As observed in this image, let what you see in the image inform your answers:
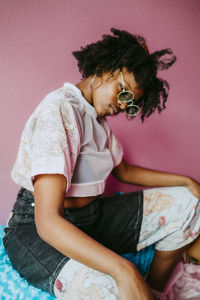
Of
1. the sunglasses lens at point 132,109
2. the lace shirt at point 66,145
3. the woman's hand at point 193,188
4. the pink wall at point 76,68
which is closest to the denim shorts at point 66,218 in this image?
the lace shirt at point 66,145

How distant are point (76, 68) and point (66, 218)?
910mm

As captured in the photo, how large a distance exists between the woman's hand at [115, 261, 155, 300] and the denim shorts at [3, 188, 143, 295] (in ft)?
0.72

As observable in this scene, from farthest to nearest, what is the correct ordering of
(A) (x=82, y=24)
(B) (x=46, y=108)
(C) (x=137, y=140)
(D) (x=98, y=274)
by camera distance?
(C) (x=137, y=140) → (A) (x=82, y=24) → (B) (x=46, y=108) → (D) (x=98, y=274)

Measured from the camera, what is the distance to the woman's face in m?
0.93

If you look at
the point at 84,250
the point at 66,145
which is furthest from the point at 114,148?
the point at 84,250

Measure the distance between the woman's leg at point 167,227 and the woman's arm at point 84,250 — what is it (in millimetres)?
514

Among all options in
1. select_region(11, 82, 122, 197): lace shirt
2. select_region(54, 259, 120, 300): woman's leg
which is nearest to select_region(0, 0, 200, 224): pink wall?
select_region(11, 82, 122, 197): lace shirt

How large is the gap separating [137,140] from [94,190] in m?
0.84

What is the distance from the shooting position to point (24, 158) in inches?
31.1

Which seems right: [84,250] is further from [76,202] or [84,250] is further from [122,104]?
[122,104]

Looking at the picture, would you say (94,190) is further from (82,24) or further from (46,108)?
(82,24)

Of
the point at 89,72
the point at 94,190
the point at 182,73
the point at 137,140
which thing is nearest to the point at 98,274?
the point at 94,190

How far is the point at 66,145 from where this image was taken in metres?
0.69

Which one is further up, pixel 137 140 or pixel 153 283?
pixel 137 140
